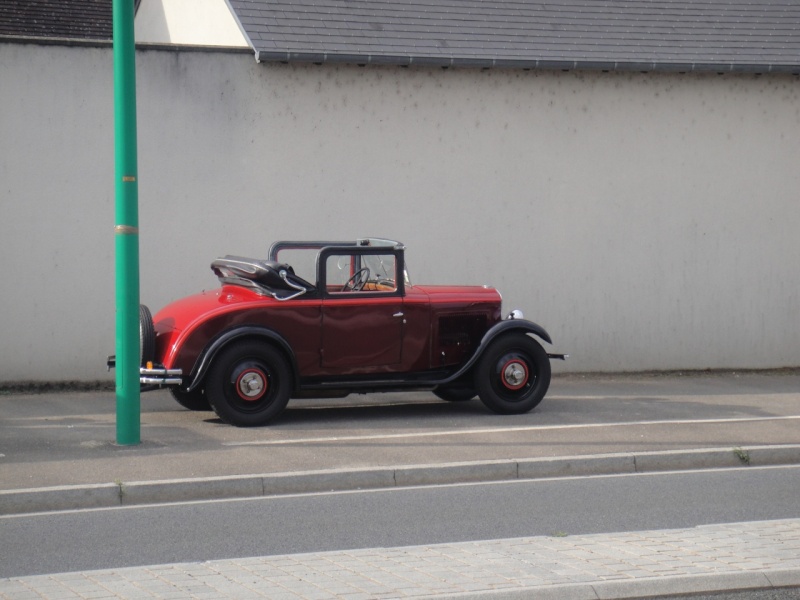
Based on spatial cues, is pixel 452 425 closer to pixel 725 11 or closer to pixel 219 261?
pixel 219 261

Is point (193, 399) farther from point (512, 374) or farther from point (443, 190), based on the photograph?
point (443, 190)

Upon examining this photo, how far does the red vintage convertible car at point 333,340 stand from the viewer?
9672 millimetres

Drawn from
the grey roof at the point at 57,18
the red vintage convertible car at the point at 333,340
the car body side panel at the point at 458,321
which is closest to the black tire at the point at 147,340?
the red vintage convertible car at the point at 333,340

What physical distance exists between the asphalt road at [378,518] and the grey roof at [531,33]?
21.9ft

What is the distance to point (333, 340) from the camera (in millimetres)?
10094

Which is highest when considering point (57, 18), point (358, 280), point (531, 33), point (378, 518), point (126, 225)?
point (57, 18)

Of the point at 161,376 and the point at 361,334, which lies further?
the point at 361,334

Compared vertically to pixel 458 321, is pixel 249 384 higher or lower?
lower

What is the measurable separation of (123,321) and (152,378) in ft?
2.82

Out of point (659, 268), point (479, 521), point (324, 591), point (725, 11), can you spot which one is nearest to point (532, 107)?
point (659, 268)

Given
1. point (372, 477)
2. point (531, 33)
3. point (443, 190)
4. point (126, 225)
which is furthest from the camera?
point (531, 33)

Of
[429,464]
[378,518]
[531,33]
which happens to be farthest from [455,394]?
[531,33]

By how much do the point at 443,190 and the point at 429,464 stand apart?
577cm

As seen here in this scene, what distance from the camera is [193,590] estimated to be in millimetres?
5242
